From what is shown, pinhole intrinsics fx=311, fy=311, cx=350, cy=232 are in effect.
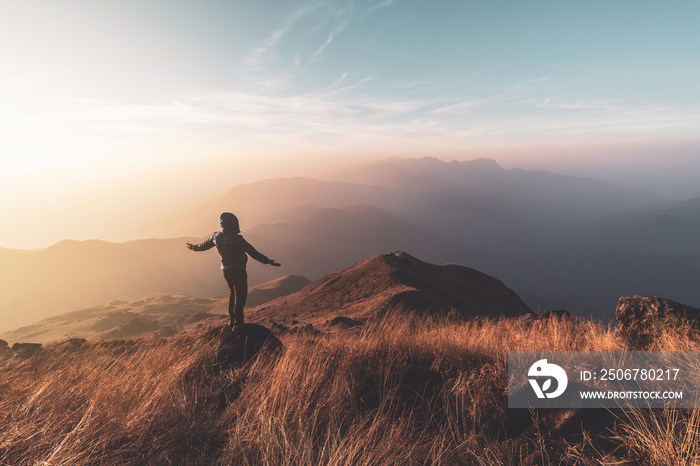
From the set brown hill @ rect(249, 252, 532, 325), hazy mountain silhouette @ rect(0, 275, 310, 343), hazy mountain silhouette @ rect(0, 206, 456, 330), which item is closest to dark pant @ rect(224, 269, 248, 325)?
brown hill @ rect(249, 252, 532, 325)

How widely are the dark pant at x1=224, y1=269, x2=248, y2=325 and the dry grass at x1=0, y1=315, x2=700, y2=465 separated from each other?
7.42 feet

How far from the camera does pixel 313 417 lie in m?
3.13

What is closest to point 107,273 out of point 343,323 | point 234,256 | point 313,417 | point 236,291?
point 343,323

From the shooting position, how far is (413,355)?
4.39 m

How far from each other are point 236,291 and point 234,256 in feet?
2.60

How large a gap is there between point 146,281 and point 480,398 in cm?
14259

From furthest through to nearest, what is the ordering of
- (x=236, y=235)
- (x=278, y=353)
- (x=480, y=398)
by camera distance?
(x=236, y=235) < (x=278, y=353) < (x=480, y=398)

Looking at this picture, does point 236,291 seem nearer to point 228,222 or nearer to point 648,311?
point 228,222

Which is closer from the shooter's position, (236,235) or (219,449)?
(219,449)

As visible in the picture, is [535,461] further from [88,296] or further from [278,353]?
[88,296]

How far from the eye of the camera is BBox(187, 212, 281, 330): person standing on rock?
21.7ft

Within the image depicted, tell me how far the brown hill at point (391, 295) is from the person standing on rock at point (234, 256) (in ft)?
41.6

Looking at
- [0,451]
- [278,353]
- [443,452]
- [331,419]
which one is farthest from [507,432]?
[0,451]

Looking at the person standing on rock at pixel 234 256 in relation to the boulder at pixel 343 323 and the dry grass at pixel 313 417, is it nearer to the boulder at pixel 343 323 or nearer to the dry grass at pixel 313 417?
the dry grass at pixel 313 417
